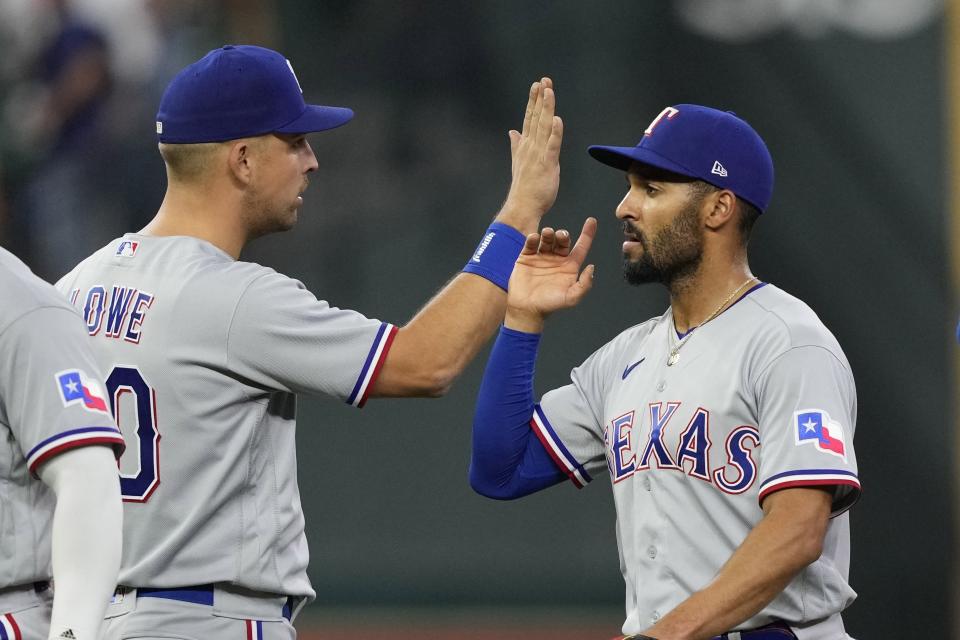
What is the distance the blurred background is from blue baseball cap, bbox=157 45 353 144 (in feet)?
14.8

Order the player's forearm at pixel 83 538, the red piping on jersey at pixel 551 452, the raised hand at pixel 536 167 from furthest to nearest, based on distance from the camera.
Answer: the red piping on jersey at pixel 551 452 < the raised hand at pixel 536 167 < the player's forearm at pixel 83 538

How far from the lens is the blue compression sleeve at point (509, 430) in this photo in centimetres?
332

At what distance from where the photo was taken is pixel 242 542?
9.28 feet

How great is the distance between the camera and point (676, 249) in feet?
10.5

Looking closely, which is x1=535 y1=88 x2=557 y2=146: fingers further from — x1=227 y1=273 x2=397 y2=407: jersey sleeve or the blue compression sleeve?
x1=227 y1=273 x2=397 y2=407: jersey sleeve

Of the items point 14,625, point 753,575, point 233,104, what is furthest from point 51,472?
point 753,575

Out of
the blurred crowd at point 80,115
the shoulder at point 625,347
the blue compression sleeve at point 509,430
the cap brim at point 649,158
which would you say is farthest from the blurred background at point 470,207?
the cap brim at point 649,158

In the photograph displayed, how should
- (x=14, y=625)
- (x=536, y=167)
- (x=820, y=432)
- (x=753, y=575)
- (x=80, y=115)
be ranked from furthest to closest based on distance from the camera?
(x=80, y=115) → (x=536, y=167) → (x=820, y=432) → (x=753, y=575) → (x=14, y=625)

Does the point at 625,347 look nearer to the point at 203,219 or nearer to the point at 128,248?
the point at 203,219

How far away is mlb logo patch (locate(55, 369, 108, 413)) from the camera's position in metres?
2.21

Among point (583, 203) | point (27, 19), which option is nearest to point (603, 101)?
point (583, 203)

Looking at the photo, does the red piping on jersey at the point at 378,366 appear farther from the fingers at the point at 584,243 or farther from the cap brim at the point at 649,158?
the cap brim at the point at 649,158

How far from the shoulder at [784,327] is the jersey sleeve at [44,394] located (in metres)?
1.34

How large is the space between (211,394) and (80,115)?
519 cm
